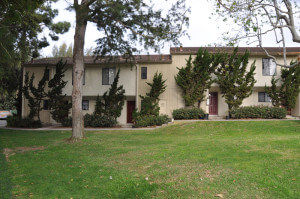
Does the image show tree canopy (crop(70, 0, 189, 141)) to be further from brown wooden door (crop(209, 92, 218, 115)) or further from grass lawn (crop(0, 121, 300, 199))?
brown wooden door (crop(209, 92, 218, 115))

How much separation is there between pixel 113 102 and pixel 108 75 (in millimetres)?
2837

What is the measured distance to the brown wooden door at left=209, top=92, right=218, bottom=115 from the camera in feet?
71.5

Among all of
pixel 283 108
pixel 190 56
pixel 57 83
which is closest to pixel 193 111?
pixel 190 56

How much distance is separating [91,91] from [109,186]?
665 inches

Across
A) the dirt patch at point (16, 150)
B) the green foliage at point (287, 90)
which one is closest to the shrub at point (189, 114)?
the green foliage at point (287, 90)

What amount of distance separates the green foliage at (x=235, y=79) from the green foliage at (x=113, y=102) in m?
8.29

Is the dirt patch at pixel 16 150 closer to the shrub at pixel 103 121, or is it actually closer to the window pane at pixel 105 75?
the shrub at pixel 103 121

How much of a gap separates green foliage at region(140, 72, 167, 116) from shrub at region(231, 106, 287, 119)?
247 inches

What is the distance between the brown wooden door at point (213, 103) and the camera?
71.5 ft

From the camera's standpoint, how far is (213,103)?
21875 millimetres

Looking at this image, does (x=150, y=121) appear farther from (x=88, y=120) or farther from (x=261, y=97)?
(x=261, y=97)

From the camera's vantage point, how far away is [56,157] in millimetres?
8008

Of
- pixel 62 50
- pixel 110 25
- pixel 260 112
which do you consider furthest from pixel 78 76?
pixel 62 50

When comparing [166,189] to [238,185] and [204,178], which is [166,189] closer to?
[204,178]
